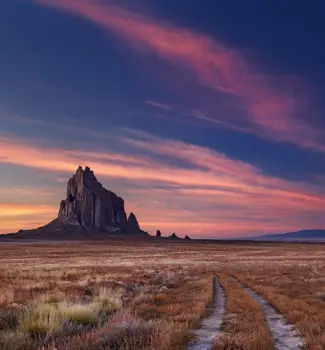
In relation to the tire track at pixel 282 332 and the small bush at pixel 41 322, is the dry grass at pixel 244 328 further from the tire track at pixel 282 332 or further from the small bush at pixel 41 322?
the small bush at pixel 41 322

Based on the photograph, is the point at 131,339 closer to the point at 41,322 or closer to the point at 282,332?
the point at 41,322

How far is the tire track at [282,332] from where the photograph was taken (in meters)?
10.8

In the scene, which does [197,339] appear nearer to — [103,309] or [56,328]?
[56,328]

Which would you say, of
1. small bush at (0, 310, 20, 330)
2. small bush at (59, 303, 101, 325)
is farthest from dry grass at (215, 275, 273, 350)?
small bush at (0, 310, 20, 330)

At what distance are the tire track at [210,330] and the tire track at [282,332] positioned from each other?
1485mm

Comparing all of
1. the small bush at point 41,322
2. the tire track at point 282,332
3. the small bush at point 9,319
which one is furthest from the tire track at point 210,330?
the small bush at point 9,319

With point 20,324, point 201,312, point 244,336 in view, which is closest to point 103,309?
point 201,312

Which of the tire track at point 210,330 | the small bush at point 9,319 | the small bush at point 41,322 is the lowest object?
the tire track at point 210,330

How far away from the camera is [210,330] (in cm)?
1293

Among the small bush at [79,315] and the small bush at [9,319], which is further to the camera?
the small bush at [79,315]

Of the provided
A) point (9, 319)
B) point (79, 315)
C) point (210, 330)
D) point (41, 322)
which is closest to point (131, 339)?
point (41, 322)

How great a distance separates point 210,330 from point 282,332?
1.96m

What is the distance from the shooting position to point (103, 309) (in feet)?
55.1

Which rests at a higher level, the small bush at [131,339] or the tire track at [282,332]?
the small bush at [131,339]
